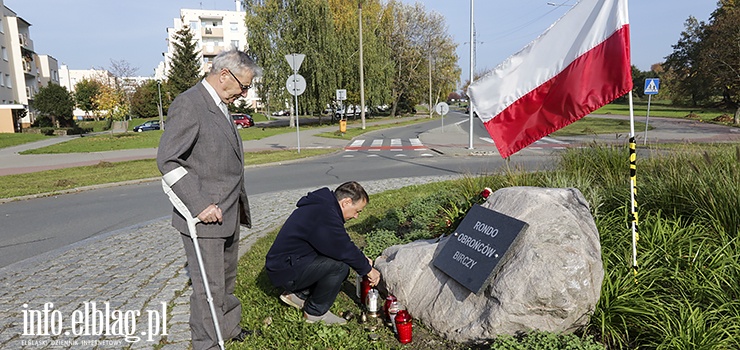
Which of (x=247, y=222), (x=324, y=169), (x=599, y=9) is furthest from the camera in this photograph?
(x=324, y=169)

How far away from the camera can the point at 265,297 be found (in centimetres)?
429

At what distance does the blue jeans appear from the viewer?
3615 mm

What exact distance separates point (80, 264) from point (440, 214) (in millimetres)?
4310

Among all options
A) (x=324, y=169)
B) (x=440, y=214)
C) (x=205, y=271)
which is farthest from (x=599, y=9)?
(x=324, y=169)

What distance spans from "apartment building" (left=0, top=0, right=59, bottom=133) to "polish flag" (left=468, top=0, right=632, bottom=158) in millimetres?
47253

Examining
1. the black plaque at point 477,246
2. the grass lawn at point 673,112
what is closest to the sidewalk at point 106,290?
the black plaque at point 477,246

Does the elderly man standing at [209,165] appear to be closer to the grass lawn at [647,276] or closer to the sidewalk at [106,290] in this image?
the grass lawn at [647,276]

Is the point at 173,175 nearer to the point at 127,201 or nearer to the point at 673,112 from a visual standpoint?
the point at 127,201

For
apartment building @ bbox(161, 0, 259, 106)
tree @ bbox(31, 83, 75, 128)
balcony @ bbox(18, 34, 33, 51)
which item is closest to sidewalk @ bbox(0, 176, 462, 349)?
tree @ bbox(31, 83, 75, 128)

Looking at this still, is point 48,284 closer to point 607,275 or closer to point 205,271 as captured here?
point 205,271

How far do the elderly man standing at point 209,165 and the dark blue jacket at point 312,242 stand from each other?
481mm

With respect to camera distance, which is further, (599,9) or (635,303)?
(599,9)

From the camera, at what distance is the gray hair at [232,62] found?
9.70ft

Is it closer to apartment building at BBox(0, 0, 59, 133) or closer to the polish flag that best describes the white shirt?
the polish flag
